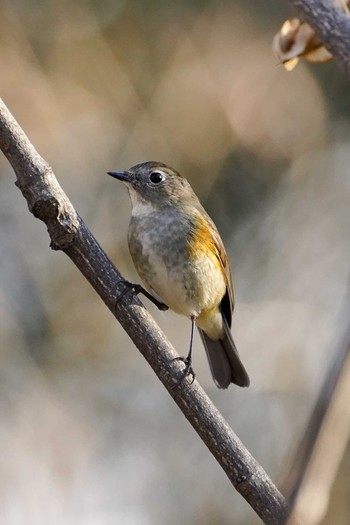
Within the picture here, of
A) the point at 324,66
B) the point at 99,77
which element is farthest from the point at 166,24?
the point at 324,66

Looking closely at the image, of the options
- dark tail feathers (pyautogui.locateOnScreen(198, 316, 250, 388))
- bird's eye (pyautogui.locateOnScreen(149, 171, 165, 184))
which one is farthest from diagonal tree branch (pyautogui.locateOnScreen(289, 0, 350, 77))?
dark tail feathers (pyautogui.locateOnScreen(198, 316, 250, 388))

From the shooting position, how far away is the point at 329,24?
4.22 ft

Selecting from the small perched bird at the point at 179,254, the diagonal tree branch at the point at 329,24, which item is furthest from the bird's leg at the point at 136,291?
the diagonal tree branch at the point at 329,24

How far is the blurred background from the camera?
700 cm

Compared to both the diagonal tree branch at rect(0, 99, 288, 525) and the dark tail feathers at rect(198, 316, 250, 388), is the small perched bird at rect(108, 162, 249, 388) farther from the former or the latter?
the diagonal tree branch at rect(0, 99, 288, 525)

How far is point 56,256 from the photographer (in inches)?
295

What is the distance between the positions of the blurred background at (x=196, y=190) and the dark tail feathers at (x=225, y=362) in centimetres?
220

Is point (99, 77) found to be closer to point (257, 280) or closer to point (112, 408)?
point (257, 280)

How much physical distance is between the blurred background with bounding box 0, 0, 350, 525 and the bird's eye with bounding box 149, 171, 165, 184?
8.35 ft

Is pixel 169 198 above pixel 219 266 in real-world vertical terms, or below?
above

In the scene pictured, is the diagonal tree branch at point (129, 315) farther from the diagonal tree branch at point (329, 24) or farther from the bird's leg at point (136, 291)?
the diagonal tree branch at point (329, 24)

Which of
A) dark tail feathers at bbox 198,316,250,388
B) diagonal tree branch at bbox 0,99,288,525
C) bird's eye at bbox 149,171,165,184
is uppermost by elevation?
bird's eye at bbox 149,171,165,184

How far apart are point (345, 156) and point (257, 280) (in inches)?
55.3

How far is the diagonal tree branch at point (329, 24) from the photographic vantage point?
1.26m
